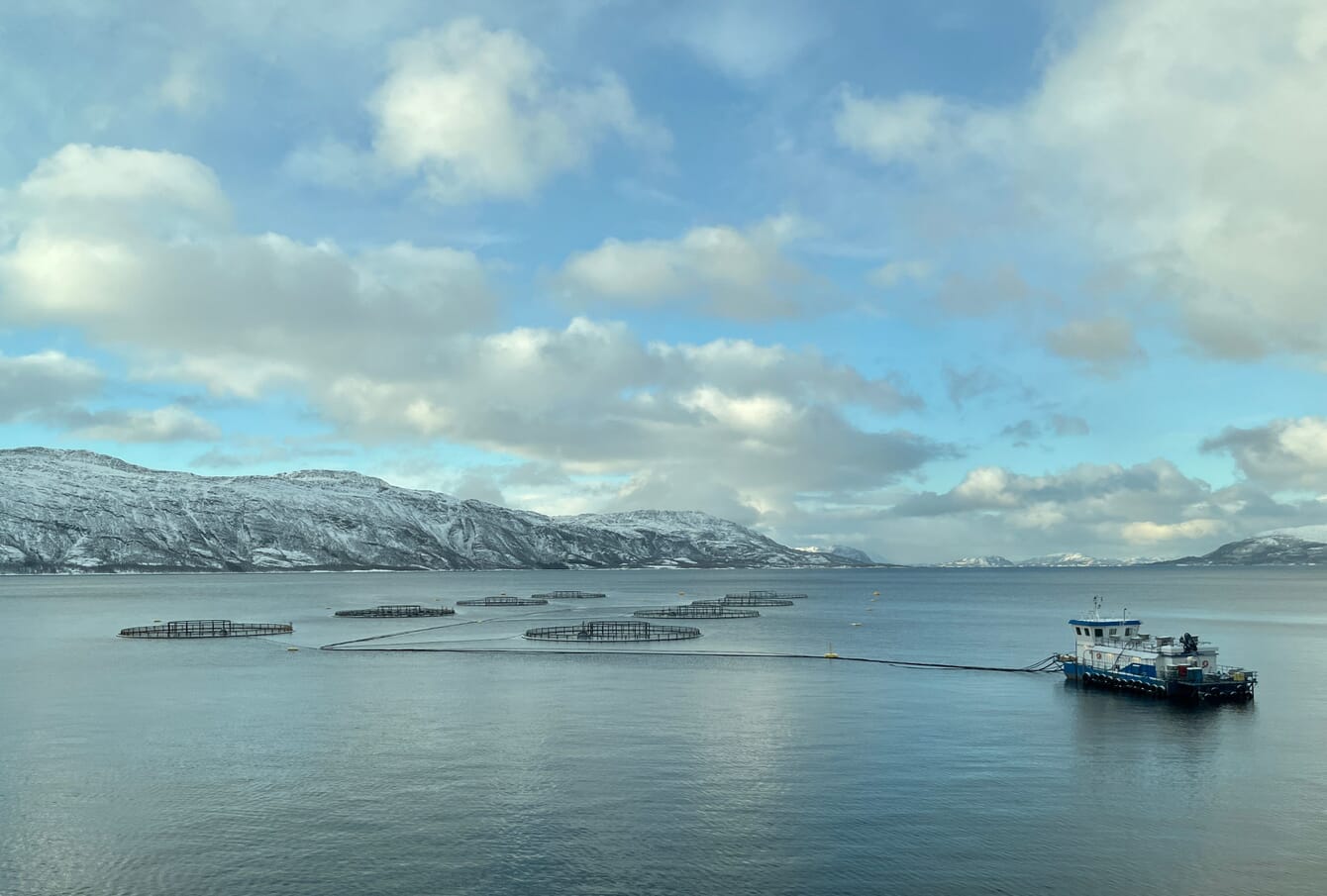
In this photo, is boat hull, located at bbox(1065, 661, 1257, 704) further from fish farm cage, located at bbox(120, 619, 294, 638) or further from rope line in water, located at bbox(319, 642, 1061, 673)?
fish farm cage, located at bbox(120, 619, 294, 638)

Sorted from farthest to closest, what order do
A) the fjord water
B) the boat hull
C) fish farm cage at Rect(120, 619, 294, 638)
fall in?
fish farm cage at Rect(120, 619, 294, 638) < the boat hull < the fjord water

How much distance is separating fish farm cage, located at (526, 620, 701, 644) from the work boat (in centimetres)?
6989

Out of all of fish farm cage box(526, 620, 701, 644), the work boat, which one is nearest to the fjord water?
the work boat

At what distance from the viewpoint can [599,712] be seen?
297ft

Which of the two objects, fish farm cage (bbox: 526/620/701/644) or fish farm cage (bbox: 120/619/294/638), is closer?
fish farm cage (bbox: 526/620/701/644)

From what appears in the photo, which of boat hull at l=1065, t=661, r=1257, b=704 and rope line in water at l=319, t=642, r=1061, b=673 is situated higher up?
boat hull at l=1065, t=661, r=1257, b=704

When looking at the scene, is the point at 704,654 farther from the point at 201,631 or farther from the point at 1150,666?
the point at 201,631

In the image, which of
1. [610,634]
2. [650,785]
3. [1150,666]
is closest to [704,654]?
[610,634]

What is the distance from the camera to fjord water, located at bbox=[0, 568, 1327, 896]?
48.4 m

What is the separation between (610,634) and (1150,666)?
298ft

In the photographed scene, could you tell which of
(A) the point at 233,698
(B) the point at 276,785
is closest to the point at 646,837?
(B) the point at 276,785

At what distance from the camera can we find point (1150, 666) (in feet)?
347

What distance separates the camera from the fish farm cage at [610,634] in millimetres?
165125

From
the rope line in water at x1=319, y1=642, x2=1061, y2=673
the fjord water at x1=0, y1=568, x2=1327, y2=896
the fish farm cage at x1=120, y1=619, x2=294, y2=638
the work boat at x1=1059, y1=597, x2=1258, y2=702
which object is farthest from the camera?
the fish farm cage at x1=120, y1=619, x2=294, y2=638
